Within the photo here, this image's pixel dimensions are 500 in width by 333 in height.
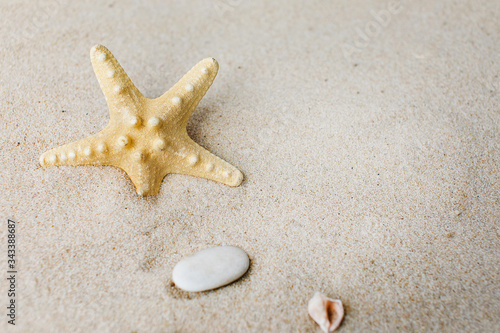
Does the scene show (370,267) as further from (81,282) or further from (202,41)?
(202,41)

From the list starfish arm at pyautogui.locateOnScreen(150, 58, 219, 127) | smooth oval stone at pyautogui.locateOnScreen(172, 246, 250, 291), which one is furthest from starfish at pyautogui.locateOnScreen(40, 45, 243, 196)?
smooth oval stone at pyautogui.locateOnScreen(172, 246, 250, 291)

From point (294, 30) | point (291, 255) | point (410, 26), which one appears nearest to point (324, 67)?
point (294, 30)

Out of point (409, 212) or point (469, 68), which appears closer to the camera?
point (409, 212)

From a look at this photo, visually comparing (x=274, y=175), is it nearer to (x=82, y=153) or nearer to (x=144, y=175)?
(x=144, y=175)

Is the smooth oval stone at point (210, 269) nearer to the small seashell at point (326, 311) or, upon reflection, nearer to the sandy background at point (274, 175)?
the sandy background at point (274, 175)

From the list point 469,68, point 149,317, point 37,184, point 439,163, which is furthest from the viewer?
point 469,68

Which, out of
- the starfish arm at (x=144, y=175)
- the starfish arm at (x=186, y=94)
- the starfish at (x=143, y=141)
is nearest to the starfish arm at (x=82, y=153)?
→ the starfish at (x=143, y=141)

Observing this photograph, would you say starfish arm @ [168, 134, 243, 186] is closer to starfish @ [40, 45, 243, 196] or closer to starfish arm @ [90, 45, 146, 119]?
starfish @ [40, 45, 243, 196]

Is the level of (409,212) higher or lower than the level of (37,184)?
higher
